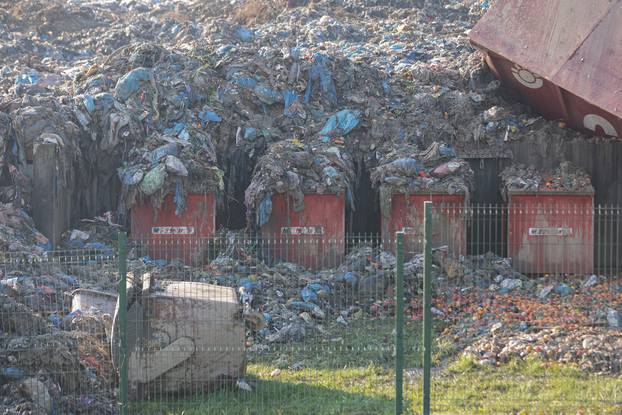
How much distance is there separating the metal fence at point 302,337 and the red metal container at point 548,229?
0.33m

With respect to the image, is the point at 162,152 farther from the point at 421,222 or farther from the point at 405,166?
the point at 421,222

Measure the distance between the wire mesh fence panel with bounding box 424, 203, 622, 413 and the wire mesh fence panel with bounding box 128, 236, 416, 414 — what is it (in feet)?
1.91

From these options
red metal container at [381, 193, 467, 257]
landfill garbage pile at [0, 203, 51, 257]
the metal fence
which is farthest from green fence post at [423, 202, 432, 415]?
landfill garbage pile at [0, 203, 51, 257]

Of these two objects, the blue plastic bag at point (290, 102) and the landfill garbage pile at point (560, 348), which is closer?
the landfill garbage pile at point (560, 348)

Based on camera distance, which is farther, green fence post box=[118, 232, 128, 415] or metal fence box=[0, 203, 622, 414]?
metal fence box=[0, 203, 622, 414]

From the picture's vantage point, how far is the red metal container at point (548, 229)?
11.8 metres

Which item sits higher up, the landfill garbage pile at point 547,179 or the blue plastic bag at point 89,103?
the blue plastic bag at point 89,103

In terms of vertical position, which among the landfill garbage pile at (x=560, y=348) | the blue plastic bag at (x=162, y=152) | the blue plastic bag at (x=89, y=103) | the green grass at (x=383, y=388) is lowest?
the green grass at (x=383, y=388)

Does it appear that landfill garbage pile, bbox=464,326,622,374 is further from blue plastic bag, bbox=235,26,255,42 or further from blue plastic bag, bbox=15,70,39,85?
blue plastic bag, bbox=235,26,255,42

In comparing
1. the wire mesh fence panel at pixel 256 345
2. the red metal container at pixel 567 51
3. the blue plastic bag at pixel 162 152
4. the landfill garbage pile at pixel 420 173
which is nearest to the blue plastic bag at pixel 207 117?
the blue plastic bag at pixel 162 152

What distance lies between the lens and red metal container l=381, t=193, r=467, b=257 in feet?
39.8

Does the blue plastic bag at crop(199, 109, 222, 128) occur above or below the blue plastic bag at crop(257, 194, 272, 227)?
above

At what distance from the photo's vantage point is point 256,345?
28.9ft

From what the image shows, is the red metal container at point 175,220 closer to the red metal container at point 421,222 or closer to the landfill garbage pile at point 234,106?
the landfill garbage pile at point 234,106
